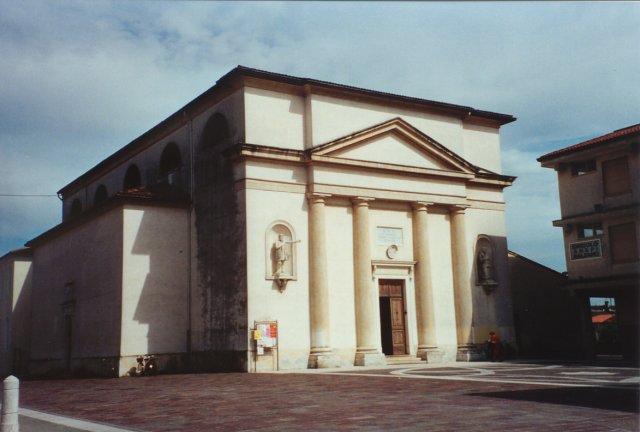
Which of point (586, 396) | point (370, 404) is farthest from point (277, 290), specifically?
point (586, 396)

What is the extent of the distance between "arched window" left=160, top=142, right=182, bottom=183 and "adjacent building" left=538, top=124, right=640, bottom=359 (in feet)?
59.1

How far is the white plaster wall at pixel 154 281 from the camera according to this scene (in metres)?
27.4

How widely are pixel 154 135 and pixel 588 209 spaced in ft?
68.9

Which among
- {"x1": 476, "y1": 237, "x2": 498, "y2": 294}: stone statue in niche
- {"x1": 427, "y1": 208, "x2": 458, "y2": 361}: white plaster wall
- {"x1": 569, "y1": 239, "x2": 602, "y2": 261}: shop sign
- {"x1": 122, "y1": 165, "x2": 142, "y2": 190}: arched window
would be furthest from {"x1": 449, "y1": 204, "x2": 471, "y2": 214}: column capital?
{"x1": 122, "y1": 165, "x2": 142, "y2": 190}: arched window

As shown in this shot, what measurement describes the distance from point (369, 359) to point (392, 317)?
3153 mm

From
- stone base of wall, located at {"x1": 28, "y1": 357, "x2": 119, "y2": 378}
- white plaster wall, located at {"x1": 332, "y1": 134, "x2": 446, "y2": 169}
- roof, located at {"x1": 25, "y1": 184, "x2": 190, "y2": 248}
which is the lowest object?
stone base of wall, located at {"x1": 28, "y1": 357, "x2": 119, "y2": 378}

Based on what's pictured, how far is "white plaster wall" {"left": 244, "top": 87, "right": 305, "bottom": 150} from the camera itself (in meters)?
26.8

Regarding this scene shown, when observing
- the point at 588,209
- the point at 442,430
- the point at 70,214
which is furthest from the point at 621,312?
the point at 70,214

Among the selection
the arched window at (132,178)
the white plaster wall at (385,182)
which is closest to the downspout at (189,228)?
the white plaster wall at (385,182)

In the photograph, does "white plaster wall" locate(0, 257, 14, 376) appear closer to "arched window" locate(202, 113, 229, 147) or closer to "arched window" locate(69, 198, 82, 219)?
"arched window" locate(69, 198, 82, 219)

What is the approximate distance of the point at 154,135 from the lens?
33.7 meters

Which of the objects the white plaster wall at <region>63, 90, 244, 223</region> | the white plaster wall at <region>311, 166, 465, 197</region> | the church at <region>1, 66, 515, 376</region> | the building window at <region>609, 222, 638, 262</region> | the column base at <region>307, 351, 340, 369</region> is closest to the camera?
the column base at <region>307, 351, 340, 369</region>

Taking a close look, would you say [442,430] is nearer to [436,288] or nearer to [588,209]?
[436,288]

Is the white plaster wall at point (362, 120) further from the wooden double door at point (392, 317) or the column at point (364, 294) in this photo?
the wooden double door at point (392, 317)
